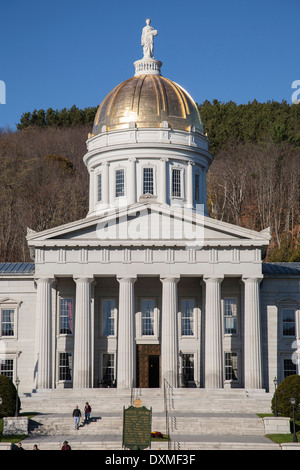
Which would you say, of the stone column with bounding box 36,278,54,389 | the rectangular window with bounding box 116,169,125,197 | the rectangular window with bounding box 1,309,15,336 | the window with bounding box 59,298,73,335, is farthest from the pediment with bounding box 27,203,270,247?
the rectangular window with bounding box 116,169,125,197

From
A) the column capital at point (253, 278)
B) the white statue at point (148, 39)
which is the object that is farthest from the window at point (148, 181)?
the column capital at point (253, 278)

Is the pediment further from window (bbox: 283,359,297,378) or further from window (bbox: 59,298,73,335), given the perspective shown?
window (bbox: 283,359,297,378)

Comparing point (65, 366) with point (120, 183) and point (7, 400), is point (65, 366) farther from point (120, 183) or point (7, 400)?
point (120, 183)

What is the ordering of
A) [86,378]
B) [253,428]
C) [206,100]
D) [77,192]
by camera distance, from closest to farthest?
[253,428] → [86,378] → [77,192] → [206,100]

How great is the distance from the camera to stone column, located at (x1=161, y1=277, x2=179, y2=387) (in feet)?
180

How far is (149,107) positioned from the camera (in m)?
68.9

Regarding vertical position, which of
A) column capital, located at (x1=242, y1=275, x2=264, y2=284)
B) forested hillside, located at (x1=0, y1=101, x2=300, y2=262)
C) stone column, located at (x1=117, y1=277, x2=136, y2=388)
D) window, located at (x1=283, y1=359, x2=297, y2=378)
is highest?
forested hillside, located at (x1=0, y1=101, x2=300, y2=262)

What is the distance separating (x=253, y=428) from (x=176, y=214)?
57.3 feet

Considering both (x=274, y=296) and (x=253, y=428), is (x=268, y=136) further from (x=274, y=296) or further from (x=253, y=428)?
(x=253, y=428)

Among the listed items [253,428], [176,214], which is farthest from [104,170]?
[253,428]

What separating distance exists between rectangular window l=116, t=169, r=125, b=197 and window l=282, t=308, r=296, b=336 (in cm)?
1687

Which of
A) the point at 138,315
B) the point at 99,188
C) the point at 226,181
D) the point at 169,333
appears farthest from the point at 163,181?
the point at 226,181

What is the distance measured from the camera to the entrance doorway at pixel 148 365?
58.4 metres
